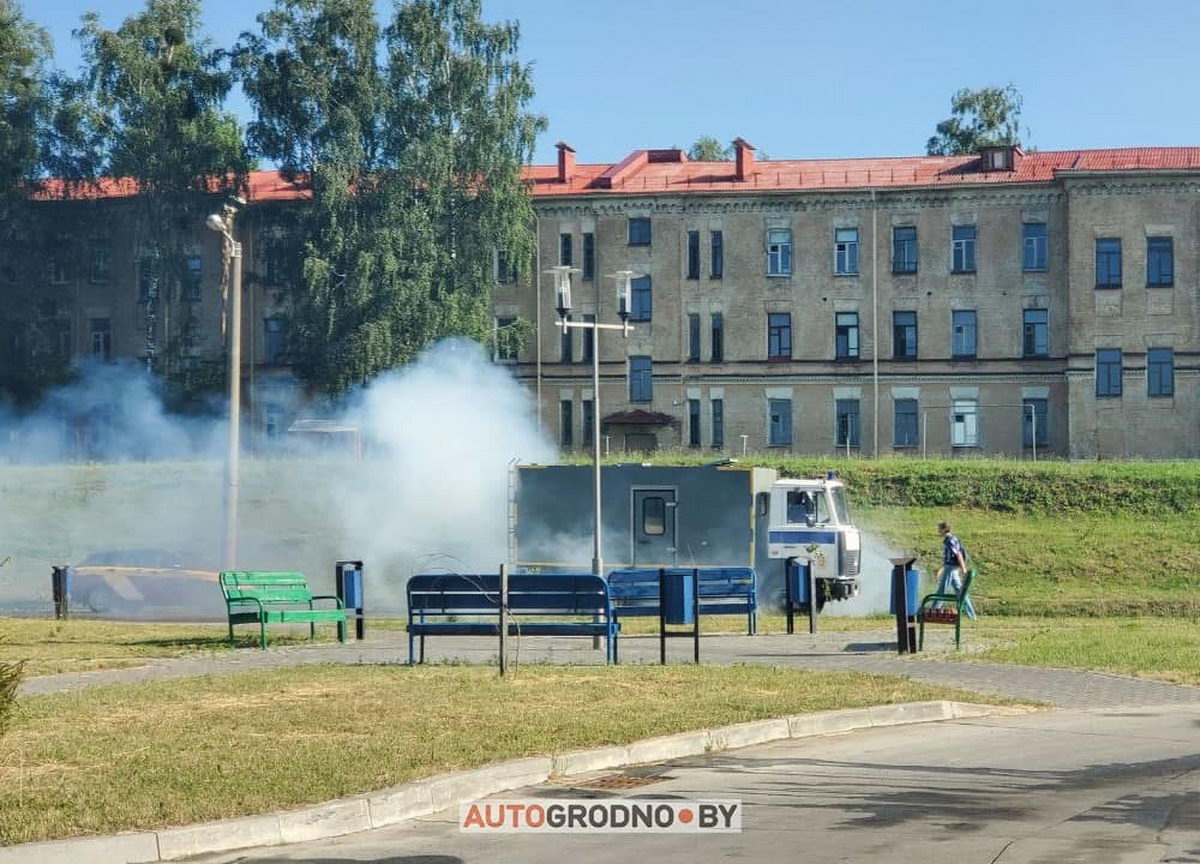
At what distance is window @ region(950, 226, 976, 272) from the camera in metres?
67.2

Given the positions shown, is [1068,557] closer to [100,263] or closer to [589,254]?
[589,254]

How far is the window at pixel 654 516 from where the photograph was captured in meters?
36.3

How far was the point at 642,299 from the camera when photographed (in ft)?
226

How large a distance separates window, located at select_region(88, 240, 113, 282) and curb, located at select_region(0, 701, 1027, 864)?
201ft

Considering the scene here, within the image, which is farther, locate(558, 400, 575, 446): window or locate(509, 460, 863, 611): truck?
locate(558, 400, 575, 446): window

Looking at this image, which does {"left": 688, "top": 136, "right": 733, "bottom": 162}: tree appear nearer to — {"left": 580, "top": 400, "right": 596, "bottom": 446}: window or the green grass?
{"left": 580, "top": 400, "right": 596, "bottom": 446}: window

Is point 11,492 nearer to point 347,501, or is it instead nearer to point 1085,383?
point 347,501

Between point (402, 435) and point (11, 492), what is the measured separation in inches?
639

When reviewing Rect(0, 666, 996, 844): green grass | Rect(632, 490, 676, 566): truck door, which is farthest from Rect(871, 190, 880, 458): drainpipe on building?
Rect(0, 666, 996, 844): green grass

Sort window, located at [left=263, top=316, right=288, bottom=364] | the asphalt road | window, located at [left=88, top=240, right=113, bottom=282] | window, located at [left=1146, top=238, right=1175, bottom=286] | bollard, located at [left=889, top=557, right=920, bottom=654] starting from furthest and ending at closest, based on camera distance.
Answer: window, located at [left=88, top=240, right=113, bottom=282]
window, located at [left=263, top=316, right=288, bottom=364]
window, located at [left=1146, top=238, right=1175, bottom=286]
bollard, located at [left=889, top=557, right=920, bottom=654]
the asphalt road

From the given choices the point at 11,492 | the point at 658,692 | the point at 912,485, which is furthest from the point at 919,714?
the point at 11,492

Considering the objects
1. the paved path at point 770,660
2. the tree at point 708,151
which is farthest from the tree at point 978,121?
the paved path at point 770,660

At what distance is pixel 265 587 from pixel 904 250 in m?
47.3

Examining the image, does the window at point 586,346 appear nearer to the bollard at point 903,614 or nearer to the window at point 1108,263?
the window at point 1108,263
